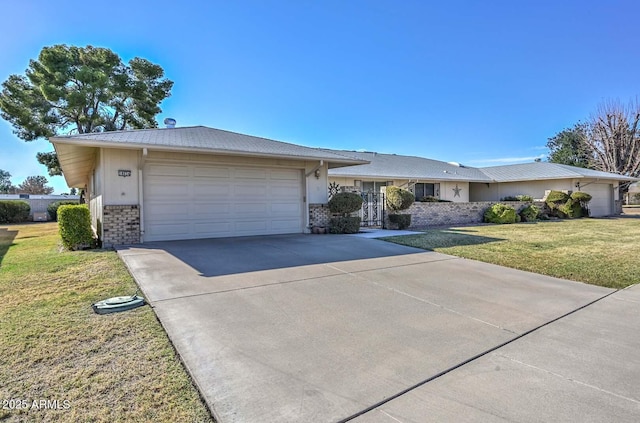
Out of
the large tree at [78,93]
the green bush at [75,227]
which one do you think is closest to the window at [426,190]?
the green bush at [75,227]

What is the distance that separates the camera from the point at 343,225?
1202cm

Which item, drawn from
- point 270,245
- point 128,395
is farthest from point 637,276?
point 128,395

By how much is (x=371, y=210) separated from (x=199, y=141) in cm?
779

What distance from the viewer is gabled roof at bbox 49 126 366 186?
8172 millimetres

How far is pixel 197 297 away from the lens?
15.1ft

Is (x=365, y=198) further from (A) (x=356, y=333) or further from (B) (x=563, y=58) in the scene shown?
(B) (x=563, y=58)

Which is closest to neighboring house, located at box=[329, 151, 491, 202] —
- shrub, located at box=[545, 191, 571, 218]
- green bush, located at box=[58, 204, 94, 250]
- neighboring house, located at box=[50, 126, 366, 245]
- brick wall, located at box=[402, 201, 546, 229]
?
brick wall, located at box=[402, 201, 546, 229]

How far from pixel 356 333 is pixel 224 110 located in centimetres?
1628

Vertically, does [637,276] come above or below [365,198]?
below

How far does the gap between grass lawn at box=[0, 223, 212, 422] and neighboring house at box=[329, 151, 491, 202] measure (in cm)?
1440

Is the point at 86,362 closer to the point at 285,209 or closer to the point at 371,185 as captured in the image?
the point at 285,209

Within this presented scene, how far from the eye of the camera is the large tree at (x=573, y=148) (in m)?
38.4

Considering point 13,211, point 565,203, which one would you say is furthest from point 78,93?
point 565,203

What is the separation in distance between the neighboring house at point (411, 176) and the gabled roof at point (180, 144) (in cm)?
633
